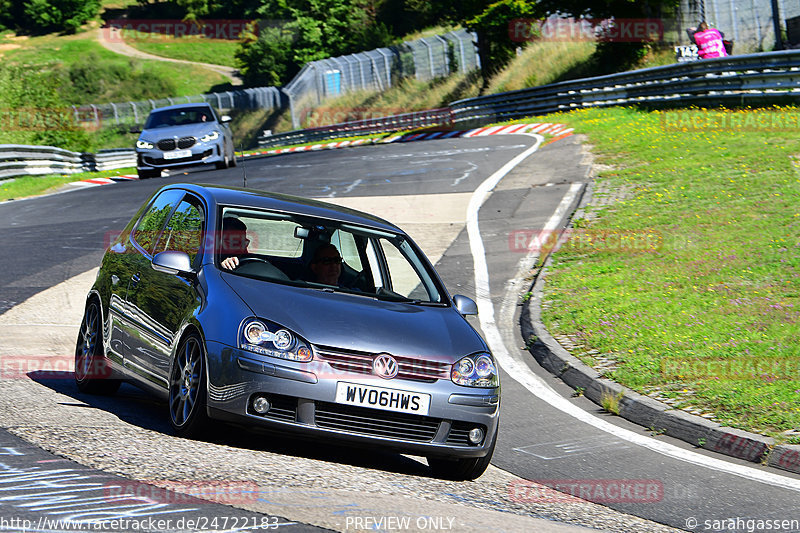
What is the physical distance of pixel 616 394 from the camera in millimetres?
8844

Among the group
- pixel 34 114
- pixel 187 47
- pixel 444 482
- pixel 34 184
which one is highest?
pixel 187 47

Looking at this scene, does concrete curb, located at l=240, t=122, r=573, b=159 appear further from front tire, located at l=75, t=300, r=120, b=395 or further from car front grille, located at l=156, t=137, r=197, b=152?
front tire, located at l=75, t=300, r=120, b=395

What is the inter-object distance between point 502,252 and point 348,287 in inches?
326

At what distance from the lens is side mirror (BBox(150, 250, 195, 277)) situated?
679 centimetres

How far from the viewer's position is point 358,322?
20.9ft

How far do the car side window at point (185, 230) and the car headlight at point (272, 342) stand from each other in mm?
1081

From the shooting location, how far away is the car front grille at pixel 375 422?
6.07 m

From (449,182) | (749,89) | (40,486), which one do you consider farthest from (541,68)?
(40,486)

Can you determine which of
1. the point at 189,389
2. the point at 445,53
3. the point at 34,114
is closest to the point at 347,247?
the point at 189,389

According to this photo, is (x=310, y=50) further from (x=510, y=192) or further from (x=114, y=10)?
Result: (x=510, y=192)

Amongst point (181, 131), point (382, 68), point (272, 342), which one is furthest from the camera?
point (382, 68)

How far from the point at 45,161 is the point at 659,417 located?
90.3ft

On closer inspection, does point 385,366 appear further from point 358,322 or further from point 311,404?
point 311,404

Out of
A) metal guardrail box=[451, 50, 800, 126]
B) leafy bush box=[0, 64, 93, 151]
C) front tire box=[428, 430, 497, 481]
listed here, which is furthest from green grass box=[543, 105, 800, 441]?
leafy bush box=[0, 64, 93, 151]
